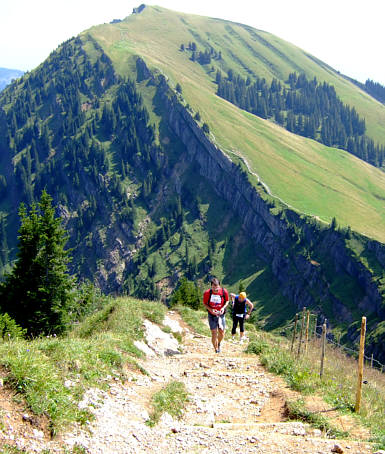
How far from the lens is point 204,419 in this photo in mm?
11289

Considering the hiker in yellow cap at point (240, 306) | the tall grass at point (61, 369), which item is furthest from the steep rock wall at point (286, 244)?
the tall grass at point (61, 369)

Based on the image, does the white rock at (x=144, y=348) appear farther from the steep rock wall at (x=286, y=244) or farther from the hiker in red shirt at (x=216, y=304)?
the steep rock wall at (x=286, y=244)

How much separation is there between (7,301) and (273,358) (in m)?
21.2

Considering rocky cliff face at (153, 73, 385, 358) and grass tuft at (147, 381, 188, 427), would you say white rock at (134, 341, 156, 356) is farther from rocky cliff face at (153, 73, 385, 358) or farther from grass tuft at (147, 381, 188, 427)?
rocky cliff face at (153, 73, 385, 358)

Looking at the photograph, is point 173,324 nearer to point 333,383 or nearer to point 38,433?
point 333,383

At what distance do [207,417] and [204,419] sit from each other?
17cm

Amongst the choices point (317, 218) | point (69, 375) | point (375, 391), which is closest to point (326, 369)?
point (375, 391)

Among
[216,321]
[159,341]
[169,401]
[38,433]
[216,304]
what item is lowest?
[159,341]

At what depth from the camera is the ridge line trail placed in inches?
356

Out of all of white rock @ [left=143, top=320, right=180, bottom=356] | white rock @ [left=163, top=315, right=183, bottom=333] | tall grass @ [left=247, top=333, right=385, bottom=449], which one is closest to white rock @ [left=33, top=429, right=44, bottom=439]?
tall grass @ [left=247, top=333, right=385, bottom=449]

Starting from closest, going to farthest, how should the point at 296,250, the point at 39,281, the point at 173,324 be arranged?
the point at 173,324
the point at 39,281
the point at 296,250

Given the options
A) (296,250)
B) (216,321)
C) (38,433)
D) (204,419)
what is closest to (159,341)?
(216,321)

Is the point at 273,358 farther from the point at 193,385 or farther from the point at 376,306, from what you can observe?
the point at 376,306

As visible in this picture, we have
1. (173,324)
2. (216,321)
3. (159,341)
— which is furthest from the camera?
(173,324)
